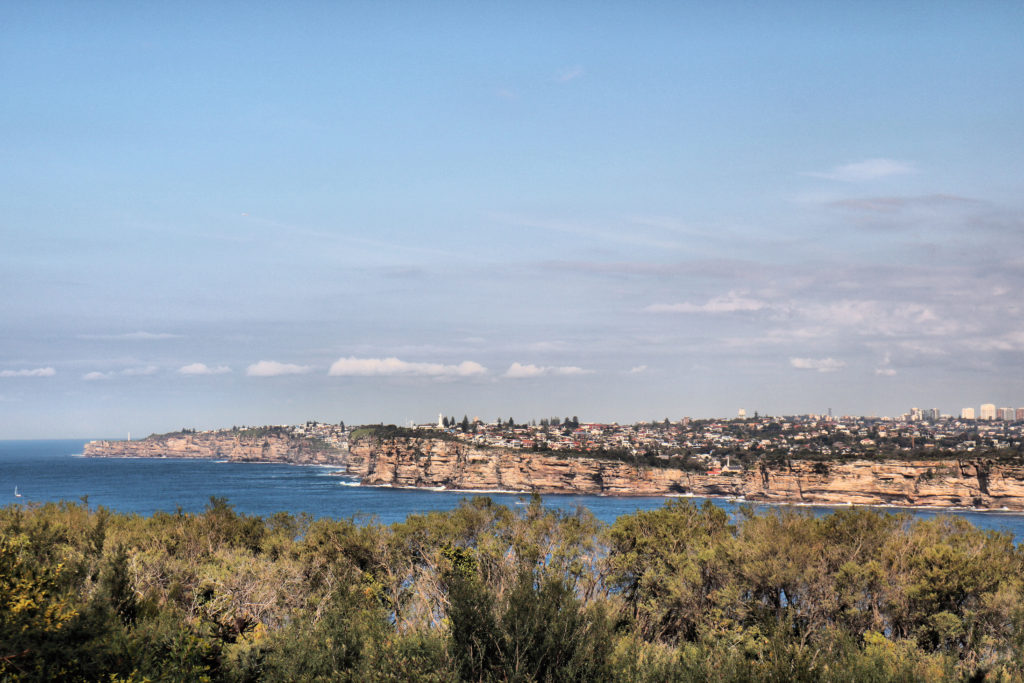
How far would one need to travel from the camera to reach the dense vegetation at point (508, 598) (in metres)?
13.9

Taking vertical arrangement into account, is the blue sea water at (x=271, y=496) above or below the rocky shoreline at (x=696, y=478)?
below

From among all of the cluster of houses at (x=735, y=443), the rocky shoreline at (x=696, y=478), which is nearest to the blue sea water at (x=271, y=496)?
the rocky shoreline at (x=696, y=478)

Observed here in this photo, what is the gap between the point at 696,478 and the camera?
110938 mm

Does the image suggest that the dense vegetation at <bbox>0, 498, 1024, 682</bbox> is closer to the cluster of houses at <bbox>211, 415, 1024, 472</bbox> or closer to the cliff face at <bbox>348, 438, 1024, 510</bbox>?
the cliff face at <bbox>348, 438, 1024, 510</bbox>

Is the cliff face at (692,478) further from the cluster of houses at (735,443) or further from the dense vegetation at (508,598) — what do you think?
the dense vegetation at (508,598)

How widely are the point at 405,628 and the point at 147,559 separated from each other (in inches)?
398

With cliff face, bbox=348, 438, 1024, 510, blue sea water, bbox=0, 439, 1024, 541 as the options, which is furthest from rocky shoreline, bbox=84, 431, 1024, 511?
blue sea water, bbox=0, 439, 1024, 541

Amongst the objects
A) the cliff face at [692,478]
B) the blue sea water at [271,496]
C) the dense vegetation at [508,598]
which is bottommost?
the blue sea water at [271,496]

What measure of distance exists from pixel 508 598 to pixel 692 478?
10090 centimetres

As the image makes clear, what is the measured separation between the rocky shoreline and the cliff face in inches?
4.7

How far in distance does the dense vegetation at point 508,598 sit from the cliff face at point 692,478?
59.1m

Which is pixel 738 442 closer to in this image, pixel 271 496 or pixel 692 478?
pixel 692 478

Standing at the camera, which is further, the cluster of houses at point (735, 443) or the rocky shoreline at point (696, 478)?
the cluster of houses at point (735, 443)

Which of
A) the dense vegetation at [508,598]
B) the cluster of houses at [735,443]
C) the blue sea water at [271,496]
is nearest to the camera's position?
the dense vegetation at [508,598]
